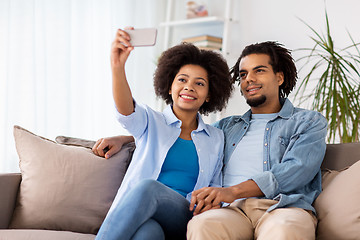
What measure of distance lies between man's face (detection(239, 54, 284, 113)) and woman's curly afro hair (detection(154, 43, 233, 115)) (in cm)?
10

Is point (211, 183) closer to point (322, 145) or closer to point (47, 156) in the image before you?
point (322, 145)

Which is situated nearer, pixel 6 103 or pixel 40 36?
pixel 6 103

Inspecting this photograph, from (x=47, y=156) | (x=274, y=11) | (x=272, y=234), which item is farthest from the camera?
(x=274, y=11)

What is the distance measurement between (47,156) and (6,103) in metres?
1.18

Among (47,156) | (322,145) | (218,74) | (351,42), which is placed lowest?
(47,156)

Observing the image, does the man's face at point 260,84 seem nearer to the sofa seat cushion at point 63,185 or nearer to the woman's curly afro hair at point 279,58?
the woman's curly afro hair at point 279,58

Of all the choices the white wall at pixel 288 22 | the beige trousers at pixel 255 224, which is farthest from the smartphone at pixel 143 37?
the white wall at pixel 288 22

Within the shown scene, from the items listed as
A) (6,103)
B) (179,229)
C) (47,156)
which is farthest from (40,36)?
(179,229)

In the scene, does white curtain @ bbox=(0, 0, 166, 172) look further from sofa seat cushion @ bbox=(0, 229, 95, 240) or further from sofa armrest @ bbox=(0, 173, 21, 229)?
sofa seat cushion @ bbox=(0, 229, 95, 240)

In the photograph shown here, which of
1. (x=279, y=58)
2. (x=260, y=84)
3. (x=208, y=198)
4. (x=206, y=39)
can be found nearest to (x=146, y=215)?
(x=208, y=198)

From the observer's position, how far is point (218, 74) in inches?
85.3

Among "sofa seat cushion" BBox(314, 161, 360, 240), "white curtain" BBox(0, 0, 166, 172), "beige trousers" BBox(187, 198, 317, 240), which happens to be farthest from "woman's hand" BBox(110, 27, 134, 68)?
"white curtain" BBox(0, 0, 166, 172)

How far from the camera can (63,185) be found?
201 centimetres

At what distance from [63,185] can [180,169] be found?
0.52 metres
